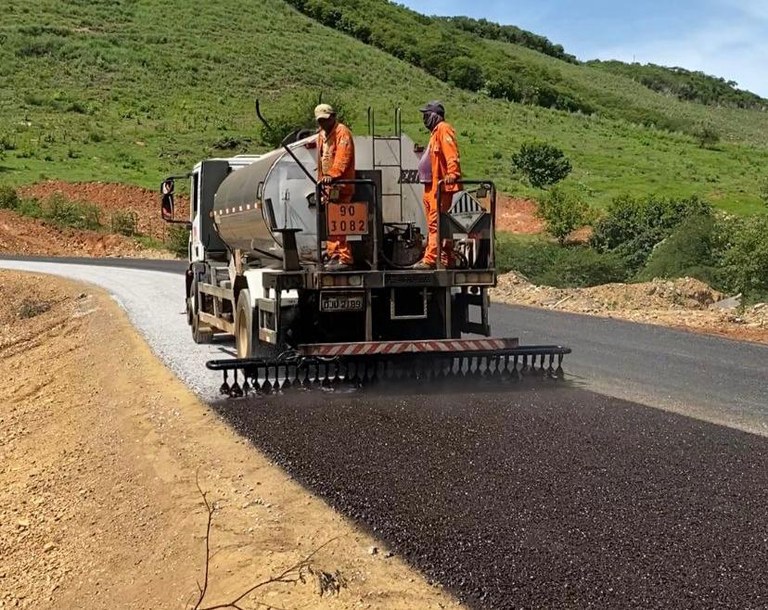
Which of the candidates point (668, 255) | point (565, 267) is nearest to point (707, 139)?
point (668, 255)

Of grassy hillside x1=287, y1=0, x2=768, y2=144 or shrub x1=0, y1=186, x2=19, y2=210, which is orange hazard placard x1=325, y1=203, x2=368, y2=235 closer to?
shrub x1=0, y1=186, x2=19, y2=210

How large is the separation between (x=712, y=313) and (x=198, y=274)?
9.83m

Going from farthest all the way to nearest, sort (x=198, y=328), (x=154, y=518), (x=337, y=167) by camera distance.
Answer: (x=198, y=328) → (x=337, y=167) → (x=154, y=518)

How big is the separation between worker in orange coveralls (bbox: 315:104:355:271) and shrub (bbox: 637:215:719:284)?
15982 mm

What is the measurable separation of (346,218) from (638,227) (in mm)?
26146

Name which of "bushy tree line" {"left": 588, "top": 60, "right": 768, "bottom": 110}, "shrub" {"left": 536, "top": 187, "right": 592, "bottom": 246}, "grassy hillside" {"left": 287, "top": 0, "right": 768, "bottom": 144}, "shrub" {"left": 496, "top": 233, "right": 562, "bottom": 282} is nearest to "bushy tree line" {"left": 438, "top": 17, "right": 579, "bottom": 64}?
"bushy tree line" {"left": 588, "top": 60, "right": 768, "bottom": 110}

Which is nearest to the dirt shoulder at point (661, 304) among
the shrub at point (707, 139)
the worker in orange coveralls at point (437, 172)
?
the worker in orange coveralls at point (437, 172)

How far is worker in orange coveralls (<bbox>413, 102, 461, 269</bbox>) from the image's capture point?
31.6ft

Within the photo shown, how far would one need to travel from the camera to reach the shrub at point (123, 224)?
145ft

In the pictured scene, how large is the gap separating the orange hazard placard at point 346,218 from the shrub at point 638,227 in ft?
70.9

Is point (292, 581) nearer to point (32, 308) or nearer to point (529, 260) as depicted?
point (32, 308)

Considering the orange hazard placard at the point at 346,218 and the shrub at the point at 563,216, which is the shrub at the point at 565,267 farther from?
the orange hazard placard at the point at 346,218

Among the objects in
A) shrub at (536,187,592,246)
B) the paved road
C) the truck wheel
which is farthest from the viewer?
shrub at (536,187,592,246)

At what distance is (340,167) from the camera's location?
9.62 m
